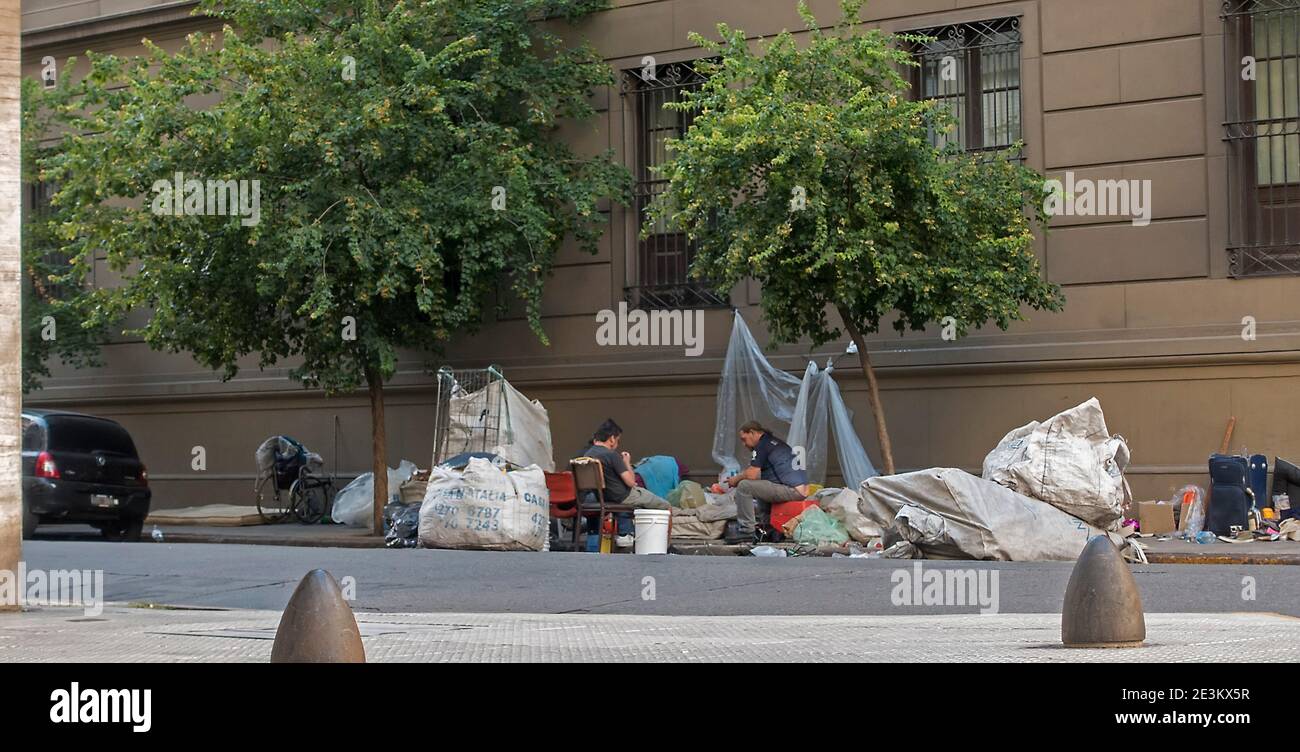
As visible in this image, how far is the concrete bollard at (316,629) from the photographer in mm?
5656

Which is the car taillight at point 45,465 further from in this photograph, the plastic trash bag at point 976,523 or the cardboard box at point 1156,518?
the cardboard box at point 1156,518

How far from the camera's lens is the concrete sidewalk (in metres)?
6.64

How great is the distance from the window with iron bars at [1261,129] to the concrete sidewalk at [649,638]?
31.2 feet

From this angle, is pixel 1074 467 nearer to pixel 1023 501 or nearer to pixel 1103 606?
pixel 1023 501

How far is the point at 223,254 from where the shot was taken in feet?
62.2

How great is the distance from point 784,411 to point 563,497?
3771mm

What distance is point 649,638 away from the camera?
26.0 feet

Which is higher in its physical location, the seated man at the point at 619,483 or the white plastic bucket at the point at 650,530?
the seated man at the point at 619,483

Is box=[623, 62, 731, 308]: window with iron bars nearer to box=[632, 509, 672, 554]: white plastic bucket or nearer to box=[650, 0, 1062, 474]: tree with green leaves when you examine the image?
box=[650, 0, 1062, 474]: tree with green leaves

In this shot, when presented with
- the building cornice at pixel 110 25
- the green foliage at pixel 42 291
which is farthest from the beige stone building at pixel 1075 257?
the green foliage at pixel 42 291
